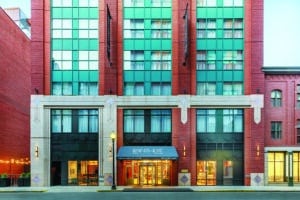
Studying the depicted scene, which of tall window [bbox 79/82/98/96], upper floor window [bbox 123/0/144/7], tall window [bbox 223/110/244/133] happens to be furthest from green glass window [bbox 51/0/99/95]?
tall window [bbox 223/110/244/133]

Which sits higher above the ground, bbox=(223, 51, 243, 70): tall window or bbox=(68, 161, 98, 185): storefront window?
bbox=(223, 51, 243, 70): tall window

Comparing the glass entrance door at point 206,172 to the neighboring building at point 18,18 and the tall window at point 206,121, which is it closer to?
the tall window at point 206,121

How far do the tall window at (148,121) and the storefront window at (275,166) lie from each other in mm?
11013

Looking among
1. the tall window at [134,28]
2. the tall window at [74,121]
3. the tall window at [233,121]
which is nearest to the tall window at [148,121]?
the tall window at [74,121]

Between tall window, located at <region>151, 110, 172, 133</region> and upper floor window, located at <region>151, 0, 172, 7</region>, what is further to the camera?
upper floor window, located at <region>151, 0, 172, 7</region>

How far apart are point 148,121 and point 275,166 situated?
13954 millimetres

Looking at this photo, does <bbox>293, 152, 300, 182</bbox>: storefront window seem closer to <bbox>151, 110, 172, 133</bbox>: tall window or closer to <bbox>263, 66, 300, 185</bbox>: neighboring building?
<bbox>263, 66, 300, 185</bbox>: neighboring building

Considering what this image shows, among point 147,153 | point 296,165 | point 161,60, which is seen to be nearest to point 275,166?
point 296,165

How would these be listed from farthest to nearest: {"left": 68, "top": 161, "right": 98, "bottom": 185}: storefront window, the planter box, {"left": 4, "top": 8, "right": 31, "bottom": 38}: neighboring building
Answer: {"left": 4, "top": 8, "right": 31, "bottom": 38}: neighboring building
{"left": 68, "top": 161, "right": 98, "bottom": 185}: storefront window
the planter box

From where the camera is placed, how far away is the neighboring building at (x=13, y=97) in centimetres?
5134

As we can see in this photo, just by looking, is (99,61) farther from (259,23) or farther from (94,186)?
(259,23)

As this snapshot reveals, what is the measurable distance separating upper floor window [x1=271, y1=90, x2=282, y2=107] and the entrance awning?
11.6m

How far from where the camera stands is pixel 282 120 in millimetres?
43031

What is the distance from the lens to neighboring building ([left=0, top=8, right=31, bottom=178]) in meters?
51.3
